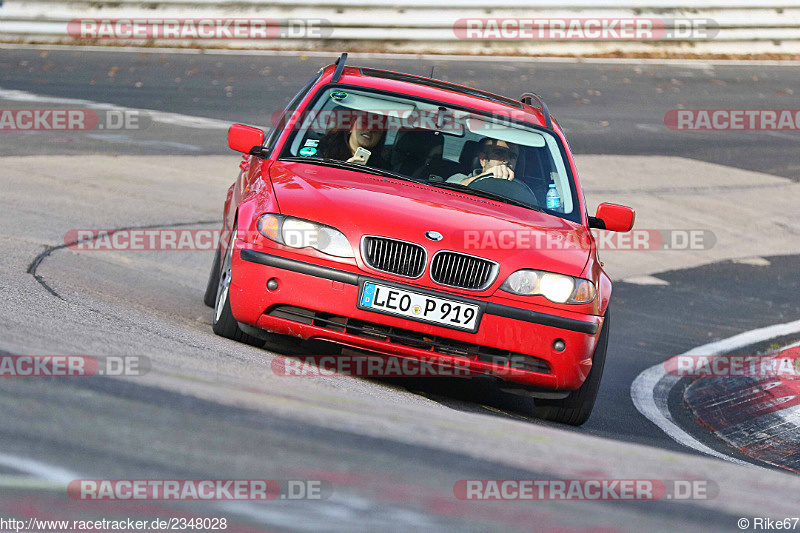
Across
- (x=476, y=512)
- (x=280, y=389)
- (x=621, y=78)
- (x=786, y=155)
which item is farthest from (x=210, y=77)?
(x=476, y=512)

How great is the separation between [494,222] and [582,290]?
1.89 ft

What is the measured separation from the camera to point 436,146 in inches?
263

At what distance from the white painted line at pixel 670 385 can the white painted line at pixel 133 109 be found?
8.03 metres

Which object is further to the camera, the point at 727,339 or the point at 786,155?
the point at 786,155

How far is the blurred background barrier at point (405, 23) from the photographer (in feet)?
68.0

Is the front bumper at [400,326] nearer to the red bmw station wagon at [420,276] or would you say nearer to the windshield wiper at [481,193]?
the red bmw station wagon at [420,276]

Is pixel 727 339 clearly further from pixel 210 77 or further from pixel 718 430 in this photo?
pixel 210 77

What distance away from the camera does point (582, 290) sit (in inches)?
220
